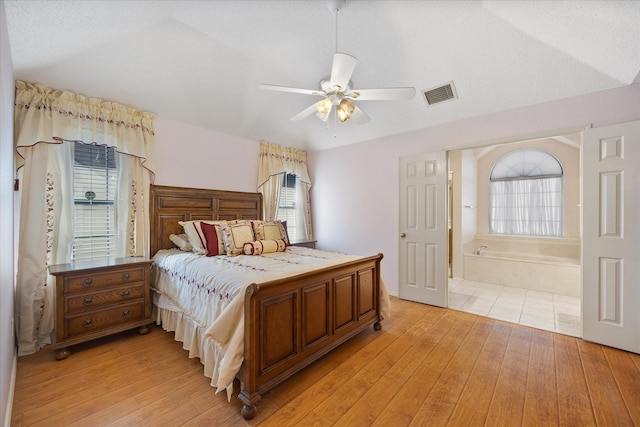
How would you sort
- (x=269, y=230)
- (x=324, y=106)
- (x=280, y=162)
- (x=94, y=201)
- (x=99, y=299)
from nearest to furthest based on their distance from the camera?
(x=324, y=106)
(x=99, y=299)
(x=94, y=201)
(x=269, y=230)
(x=280, y=162)

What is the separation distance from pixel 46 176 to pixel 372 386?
10.9 feet

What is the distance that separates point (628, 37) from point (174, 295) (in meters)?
4.21

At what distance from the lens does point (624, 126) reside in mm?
2402

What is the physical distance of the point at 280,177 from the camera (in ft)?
15.1

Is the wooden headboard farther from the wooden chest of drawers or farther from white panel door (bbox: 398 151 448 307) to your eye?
white panel door (bbox: 398 151 448 307)

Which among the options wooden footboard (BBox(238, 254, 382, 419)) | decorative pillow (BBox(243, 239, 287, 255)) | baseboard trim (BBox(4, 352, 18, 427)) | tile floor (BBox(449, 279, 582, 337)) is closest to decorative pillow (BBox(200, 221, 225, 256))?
decorative pillow (BBox(243, 239, 287, 255))

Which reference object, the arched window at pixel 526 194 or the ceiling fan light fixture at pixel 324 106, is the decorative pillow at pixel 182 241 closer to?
the ceiling fan light fixture at pixel 324 106

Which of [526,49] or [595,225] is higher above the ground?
[526,49]

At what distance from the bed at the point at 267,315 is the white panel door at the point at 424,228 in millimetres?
961

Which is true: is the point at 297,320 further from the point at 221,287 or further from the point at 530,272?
the point at 530,272

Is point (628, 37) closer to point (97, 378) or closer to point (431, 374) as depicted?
point (431, 374)

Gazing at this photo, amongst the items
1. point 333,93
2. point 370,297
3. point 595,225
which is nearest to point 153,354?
point 370,297

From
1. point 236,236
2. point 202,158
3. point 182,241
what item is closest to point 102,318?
point 182,241

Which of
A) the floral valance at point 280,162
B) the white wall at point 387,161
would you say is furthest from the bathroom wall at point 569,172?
the floral valance at point 280,162
